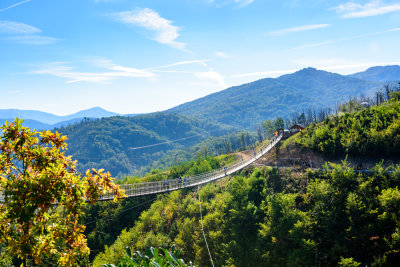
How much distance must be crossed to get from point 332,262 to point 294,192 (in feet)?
21.1

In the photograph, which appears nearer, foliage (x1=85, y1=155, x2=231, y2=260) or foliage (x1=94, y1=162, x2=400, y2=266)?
foliage (x1=94, y1=162, x2=400, y2=266)

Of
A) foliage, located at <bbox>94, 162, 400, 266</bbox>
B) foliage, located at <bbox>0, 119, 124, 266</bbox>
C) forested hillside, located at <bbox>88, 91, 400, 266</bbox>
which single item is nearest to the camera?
foliage, located at <bbox>0, 119, 124, 266</bbox>

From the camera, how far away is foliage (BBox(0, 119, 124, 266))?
130 inches

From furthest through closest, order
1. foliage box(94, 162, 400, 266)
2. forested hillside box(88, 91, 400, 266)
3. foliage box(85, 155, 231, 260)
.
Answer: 1. foliage box(85, 155, 231, 260)
2. forested hillside box(88, 91, 400, 266)
3. foliage box(94, 162, 400, 266)

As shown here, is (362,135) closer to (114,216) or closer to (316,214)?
(316,214)

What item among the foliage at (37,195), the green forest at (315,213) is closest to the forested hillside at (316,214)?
the green forest at (315,213)

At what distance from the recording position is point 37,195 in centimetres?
337

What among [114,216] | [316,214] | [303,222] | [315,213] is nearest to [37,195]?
[303,222]

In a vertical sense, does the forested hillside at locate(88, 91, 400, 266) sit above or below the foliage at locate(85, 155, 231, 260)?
above

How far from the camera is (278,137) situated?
27.9 meters

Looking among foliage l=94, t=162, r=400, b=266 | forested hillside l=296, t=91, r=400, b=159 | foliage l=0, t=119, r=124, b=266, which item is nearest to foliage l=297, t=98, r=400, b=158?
forested hillside l=296, t=91, r=400, b=159

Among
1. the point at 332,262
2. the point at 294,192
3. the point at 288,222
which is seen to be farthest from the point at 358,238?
the point at 294,192

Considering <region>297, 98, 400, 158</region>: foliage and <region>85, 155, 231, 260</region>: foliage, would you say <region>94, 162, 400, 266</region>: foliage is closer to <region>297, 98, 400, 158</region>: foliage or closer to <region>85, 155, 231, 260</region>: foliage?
<region>297, 98, 400, 158</region>: foliage

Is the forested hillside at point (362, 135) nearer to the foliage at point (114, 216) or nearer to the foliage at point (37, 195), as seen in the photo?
the foliage at point (114, 216)
